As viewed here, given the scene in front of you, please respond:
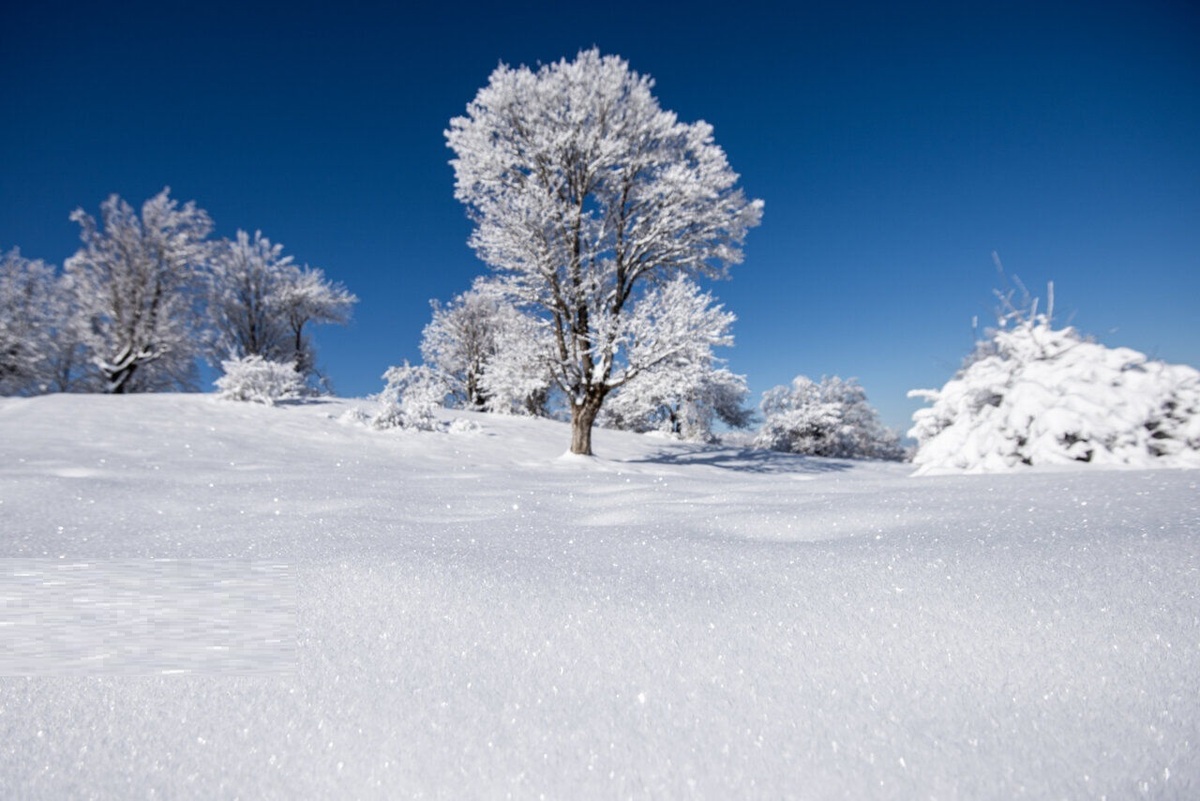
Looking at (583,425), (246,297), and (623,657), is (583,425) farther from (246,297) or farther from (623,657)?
(246,297)

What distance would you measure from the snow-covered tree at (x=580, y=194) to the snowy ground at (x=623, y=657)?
6.17 metres

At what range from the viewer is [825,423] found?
63.9ft

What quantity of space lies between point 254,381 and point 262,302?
12544 millimetres

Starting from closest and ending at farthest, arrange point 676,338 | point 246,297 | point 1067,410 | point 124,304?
point 1067,410, point 676,338, point 124,304, point 246,297

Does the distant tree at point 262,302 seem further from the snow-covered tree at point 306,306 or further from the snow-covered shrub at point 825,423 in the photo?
the snow-covered shrub at point 825,423

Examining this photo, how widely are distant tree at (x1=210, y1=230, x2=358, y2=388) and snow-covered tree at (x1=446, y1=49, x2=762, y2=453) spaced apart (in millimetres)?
15368

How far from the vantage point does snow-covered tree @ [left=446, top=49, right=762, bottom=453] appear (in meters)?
7.78

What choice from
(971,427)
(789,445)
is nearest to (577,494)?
(971,427)

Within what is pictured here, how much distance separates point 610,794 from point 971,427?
5.86 meters

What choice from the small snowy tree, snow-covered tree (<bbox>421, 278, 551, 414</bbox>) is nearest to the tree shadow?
the small snowy tree

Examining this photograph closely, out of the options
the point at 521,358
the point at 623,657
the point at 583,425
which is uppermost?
the point at 521,358

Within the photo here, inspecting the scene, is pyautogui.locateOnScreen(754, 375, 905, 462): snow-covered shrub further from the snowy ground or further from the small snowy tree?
the snowy ground

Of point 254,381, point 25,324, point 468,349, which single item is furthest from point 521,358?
point 25,324

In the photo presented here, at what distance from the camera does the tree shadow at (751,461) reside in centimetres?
866
